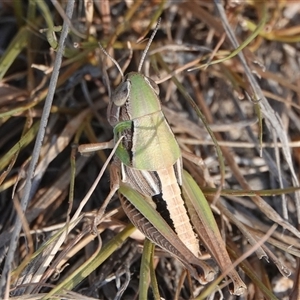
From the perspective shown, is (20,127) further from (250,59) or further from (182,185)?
(250,59)

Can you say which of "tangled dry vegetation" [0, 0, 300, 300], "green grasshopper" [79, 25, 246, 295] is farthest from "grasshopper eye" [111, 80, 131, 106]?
"tangled dry vegetation" [0, 0, 300, 300]

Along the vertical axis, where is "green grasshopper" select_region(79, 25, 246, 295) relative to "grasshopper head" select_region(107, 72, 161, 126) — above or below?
below

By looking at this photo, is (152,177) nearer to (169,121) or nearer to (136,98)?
(136,98)

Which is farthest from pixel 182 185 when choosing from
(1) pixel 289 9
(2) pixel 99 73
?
(1) pixel 289 9

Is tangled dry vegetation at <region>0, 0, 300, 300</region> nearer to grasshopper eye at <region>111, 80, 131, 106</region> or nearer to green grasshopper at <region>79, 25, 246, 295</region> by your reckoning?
green grasshopper at <region>79, 25, 246, 295</region>

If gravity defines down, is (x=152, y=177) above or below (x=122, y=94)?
below


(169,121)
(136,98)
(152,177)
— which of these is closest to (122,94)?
(136,98)

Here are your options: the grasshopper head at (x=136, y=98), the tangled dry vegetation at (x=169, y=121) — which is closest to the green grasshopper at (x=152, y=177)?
the grasshopper head at (x=136, y=98)

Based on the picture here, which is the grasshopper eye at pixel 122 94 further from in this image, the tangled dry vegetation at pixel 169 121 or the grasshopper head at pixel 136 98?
the tangled dry vegetation at pixel 169 121
